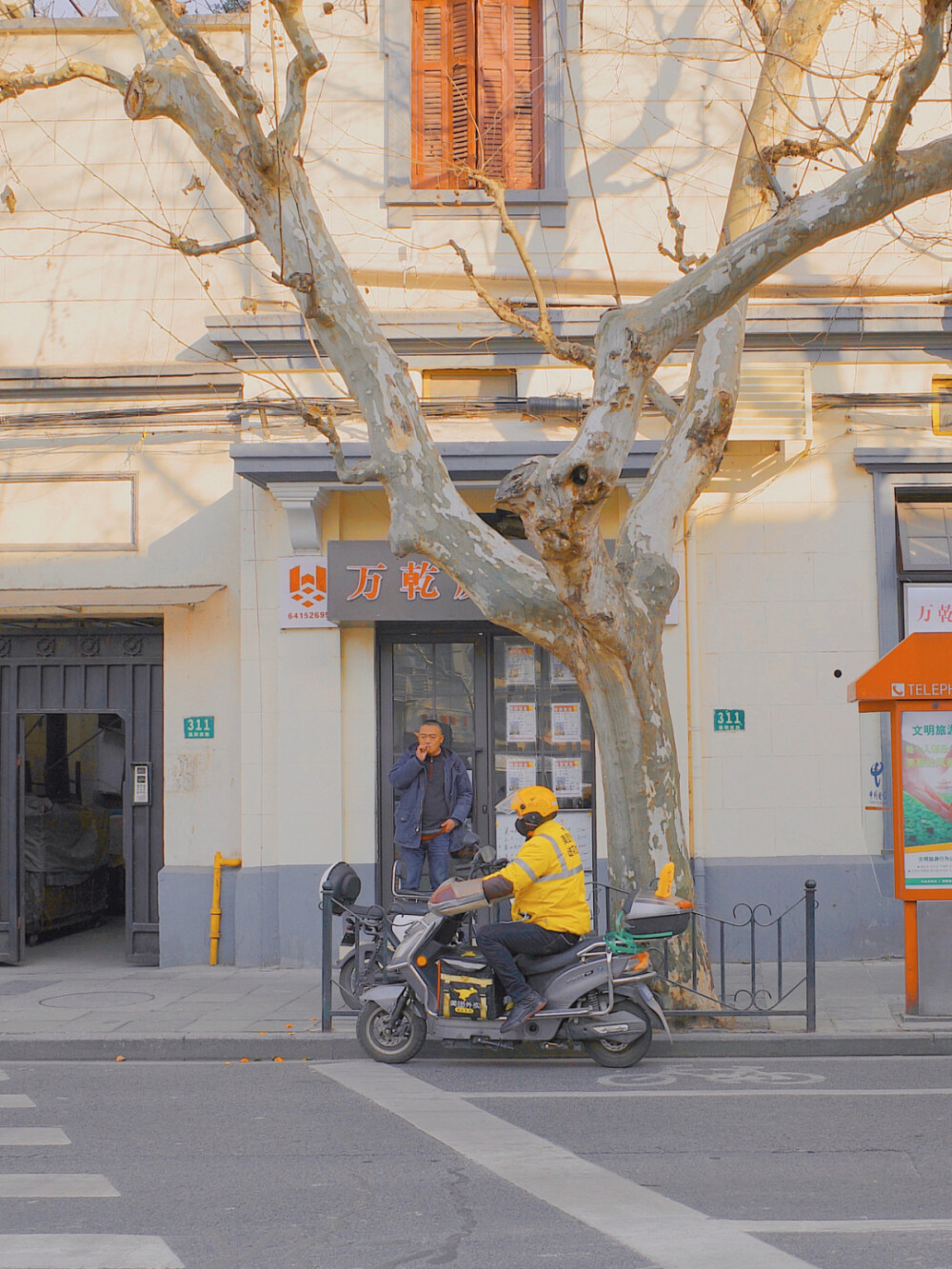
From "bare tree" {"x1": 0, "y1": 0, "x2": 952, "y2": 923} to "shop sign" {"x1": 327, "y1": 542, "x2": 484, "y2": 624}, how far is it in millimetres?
2408

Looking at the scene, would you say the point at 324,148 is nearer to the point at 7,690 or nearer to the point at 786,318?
the point at 786,318

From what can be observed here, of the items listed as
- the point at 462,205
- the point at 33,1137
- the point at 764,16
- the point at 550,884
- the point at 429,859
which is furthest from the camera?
the point at 462,205

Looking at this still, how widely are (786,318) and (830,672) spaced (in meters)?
3.14

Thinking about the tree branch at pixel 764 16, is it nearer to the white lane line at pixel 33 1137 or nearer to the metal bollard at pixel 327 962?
the metal bollard at pixel 327 962

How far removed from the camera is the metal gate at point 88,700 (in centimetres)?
1155

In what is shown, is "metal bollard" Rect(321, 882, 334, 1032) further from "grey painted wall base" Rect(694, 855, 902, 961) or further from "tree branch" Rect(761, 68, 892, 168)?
"tree branch" Rect(761, 68, 892, 168)

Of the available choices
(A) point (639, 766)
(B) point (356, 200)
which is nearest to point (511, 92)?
(B) point (356, 200)

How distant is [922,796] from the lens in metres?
8.64

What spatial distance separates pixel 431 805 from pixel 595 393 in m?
4.25

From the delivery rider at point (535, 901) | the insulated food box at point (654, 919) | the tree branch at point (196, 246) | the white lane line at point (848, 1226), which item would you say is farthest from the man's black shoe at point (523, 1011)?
the tree branch at point (196, 246)

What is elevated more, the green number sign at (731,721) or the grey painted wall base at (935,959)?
the green number sign at (731,721)

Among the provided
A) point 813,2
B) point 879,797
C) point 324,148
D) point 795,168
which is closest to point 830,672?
point 879,797

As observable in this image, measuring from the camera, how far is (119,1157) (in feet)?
18.5

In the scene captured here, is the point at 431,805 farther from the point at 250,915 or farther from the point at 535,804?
the point at 535,804
